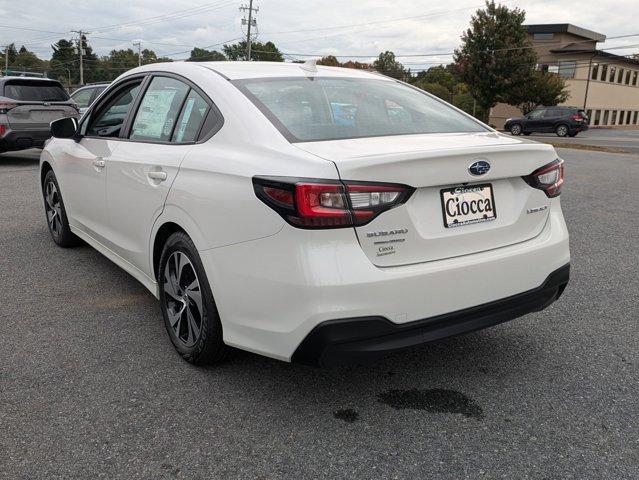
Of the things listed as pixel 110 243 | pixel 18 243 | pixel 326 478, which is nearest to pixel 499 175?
pixel 326 478

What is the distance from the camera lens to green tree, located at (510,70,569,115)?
4209 centimetres

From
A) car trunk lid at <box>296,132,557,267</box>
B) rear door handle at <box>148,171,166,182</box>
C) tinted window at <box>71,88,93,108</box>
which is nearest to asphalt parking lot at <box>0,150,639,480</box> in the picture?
car trunk lid at <box>296,132,557,267</box>

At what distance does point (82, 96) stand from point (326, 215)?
48.2 ft

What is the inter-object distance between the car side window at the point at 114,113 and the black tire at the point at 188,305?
1.25 metres

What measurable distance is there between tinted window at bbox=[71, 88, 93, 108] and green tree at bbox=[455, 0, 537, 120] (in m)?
33.6

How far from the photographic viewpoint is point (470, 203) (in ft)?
8.27

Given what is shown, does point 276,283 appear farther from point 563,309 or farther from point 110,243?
point 563,309

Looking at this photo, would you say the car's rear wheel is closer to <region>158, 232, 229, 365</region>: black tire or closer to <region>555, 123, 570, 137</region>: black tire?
<region>555, 123, 570, 137</region>: black tire

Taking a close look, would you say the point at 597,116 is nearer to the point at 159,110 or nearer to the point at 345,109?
the point at 345,109

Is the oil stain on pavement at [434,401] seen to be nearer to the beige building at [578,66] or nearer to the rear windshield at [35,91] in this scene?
the rear windshield at [35,91]

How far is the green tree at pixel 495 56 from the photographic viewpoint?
41.4 meters

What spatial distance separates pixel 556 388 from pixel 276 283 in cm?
153

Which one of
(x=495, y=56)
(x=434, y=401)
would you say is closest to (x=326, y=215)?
(x=434, y=401)

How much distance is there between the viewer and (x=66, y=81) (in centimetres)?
10400
